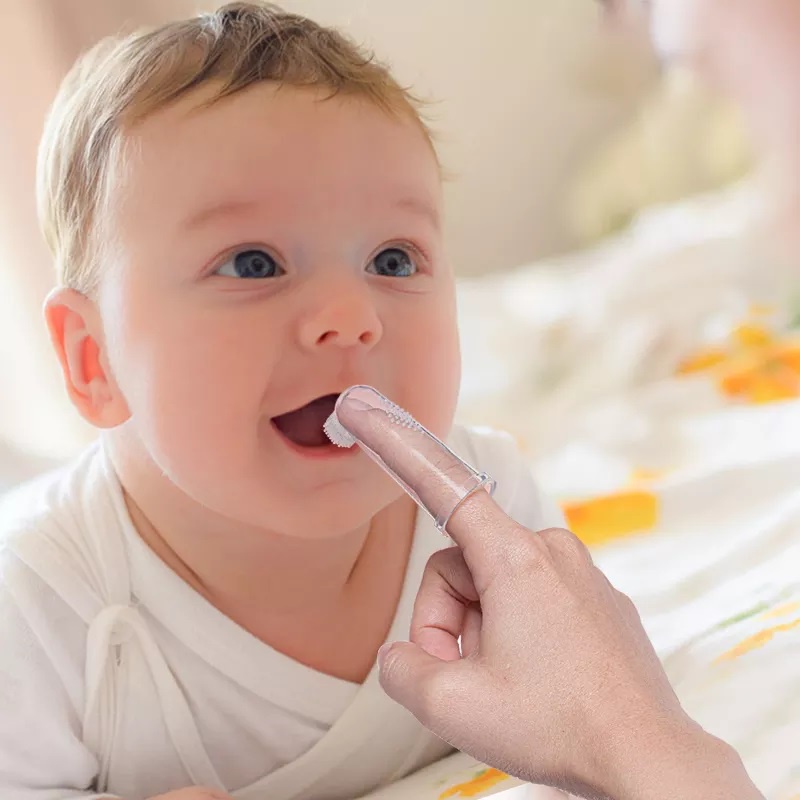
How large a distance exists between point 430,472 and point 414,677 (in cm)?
9

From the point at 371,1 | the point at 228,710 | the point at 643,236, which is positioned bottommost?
the point at 228,710

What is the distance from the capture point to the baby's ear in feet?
2.30

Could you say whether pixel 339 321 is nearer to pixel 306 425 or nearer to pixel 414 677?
pixel 306 425

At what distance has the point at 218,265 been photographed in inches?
25.4

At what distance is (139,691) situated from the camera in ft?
2.28

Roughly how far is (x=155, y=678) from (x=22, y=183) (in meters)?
0.47

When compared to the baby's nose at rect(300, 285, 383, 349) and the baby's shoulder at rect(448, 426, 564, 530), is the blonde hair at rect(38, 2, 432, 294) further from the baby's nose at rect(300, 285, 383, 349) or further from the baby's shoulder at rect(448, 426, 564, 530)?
the baby's shoulder at rect(448, 426, 564, 530)

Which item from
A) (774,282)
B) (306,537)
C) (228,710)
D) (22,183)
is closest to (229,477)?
(306,537)

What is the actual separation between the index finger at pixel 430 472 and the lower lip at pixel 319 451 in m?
0.09

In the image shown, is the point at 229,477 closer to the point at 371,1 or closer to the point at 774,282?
the point at 371,1

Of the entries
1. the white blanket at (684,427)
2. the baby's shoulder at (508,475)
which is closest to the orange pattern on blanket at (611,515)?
the white blanket at (684,427)

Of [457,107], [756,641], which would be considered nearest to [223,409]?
[756,641]

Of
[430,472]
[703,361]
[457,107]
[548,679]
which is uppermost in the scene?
[457,107]

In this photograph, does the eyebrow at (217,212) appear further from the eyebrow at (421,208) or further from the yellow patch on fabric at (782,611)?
the yellow patch on fabric at (782,611)
